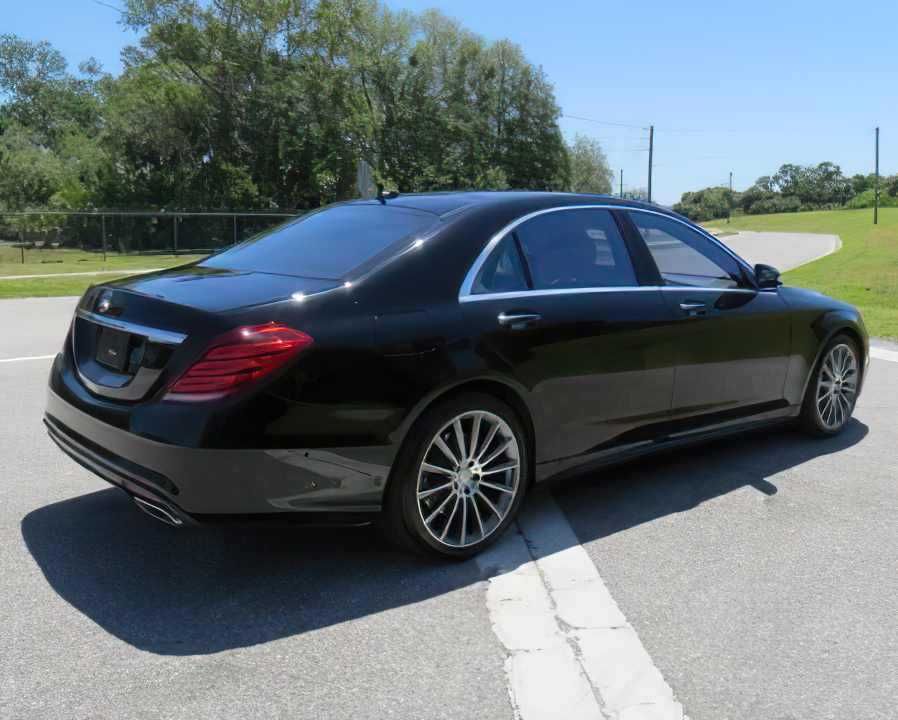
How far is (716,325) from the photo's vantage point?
5109 millimetres

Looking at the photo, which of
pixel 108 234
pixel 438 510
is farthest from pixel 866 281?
pixel 108 234

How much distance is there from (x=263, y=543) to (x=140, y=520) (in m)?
0.69

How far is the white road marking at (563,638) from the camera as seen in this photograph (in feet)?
9.41

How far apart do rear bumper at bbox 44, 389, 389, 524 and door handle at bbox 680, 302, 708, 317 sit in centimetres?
218

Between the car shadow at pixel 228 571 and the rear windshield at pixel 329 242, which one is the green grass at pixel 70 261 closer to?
the rear windshield at pixel 329 242

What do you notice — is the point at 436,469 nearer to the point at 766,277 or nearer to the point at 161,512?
the point at 161,512

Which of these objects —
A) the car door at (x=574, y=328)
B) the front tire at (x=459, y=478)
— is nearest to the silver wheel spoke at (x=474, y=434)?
the front tire at (x=459, y=478)

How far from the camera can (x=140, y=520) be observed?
172 inches

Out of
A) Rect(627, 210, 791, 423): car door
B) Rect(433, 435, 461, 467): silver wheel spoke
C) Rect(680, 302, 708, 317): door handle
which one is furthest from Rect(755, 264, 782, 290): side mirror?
Rect(433, 435, 461, 467): silver wheel spoke

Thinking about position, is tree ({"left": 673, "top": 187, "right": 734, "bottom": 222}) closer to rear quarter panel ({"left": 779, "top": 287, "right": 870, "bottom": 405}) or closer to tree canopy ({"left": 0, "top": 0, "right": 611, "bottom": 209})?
tree canopy ({"left": 0, "top": 0, "right": 611, "bottom": 209})

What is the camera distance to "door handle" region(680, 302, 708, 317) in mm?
4949

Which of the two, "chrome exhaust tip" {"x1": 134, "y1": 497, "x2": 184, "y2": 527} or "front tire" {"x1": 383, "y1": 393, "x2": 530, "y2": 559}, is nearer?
"chrome exhaust tip" {"x1": 134, "y1": 497, "x2": 184, "y2": 527}

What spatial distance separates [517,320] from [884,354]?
7.59 metres

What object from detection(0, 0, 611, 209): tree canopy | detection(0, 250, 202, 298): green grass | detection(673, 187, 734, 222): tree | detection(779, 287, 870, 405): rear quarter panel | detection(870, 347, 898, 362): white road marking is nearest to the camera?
detection(779, 287, 870, 405): rear quarter panel
